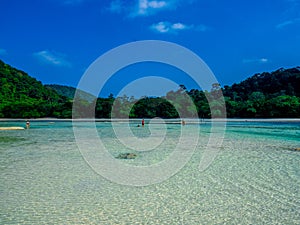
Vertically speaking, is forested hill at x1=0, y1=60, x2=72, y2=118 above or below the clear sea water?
above

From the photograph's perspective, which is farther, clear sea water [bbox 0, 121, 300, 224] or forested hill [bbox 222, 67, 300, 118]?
forested hill [bbox 222, 67, 300, 118]

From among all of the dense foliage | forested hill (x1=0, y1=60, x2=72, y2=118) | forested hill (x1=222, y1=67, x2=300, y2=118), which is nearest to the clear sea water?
forested hill (x1=222, y1=67, x2=300, y2=118)

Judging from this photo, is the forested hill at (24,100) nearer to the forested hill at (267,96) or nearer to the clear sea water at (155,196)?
the forested hill at (267,96)

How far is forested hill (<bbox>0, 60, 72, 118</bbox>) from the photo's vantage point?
62.8m

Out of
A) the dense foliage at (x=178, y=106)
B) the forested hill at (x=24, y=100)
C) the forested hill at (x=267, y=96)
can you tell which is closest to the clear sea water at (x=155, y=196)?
the forested hill at (x=267, y=96)

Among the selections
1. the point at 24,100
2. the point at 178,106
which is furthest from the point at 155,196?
the point at 24,100

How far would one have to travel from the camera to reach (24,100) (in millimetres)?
72938

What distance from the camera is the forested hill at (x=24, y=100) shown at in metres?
62.8

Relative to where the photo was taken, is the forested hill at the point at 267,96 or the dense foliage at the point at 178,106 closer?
the forested hill at the point at 267,96

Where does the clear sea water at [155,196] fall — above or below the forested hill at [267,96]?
below

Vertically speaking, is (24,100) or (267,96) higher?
(267,96)

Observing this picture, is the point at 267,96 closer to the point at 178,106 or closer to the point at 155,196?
the point at 178,106

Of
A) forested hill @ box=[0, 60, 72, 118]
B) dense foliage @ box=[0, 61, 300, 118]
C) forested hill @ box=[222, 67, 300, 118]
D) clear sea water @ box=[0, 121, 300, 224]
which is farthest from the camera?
forested hill @ box=[0, 60, 72, 118]

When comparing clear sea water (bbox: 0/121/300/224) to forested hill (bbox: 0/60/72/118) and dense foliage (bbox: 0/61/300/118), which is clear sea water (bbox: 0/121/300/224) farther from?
forested hill (bbox: 0/60/72/118)
